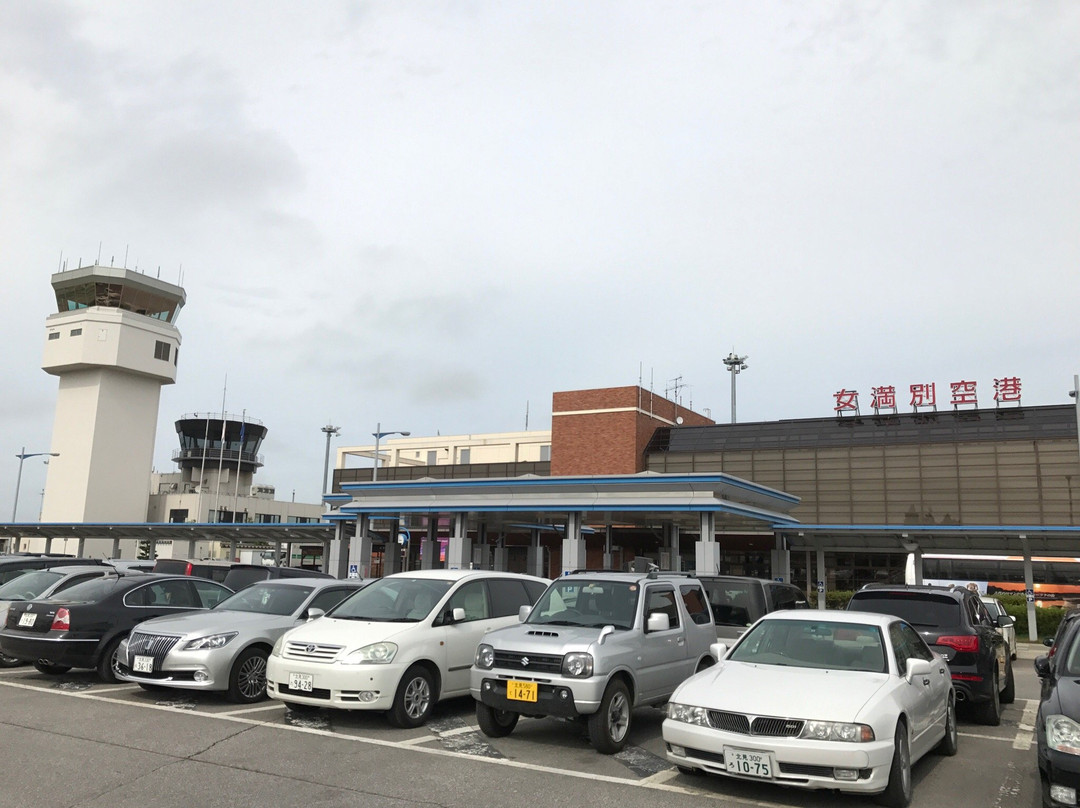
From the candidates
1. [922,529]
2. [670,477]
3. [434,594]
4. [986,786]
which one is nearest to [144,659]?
[434,594]

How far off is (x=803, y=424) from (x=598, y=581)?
38.3 m

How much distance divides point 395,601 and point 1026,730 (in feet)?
26.4

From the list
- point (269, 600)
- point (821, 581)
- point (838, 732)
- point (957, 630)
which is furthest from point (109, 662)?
point (821, 581)

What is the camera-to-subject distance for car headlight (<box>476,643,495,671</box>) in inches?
352

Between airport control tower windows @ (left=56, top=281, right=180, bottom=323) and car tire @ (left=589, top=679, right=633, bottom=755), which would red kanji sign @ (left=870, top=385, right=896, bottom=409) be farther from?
airport control tower windows @ (left=56, top=281, right=180, bottom=323)

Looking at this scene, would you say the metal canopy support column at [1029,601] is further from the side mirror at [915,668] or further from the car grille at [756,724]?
the car grille at [756,724]

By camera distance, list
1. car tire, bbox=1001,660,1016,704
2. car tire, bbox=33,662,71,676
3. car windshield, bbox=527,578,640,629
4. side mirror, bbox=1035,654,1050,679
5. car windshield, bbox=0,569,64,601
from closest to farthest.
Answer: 1. side mirror, bbox=1035,654,1050,679
2. car windshield, bbox=527,578,640,629
3. car tire, bbox=33,662,71,676
4. car tire, bbox=1001,660,1016,704
5. car windshield, bbox=0,569,64,601

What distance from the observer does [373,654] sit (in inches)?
366

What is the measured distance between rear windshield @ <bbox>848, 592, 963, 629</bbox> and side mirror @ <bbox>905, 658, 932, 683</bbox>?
295cm

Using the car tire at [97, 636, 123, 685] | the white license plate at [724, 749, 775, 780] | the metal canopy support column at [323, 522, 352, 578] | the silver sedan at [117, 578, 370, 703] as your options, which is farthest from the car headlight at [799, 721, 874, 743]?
the metal canopy support column at [323, 522, 352, 578]

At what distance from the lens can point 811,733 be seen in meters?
6.52

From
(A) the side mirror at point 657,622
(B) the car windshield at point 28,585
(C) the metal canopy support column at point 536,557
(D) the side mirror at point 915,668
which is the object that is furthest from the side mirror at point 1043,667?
(C) the metal canopy support column at point 536,557

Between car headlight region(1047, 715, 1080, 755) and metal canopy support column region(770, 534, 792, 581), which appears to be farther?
metal canopy support column region(770, 534, 792, 581)

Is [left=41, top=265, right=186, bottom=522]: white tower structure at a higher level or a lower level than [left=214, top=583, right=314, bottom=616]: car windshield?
higher
